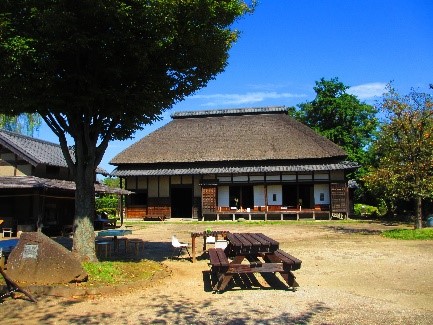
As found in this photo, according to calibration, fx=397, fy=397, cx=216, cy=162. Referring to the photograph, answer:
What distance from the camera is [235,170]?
2792 cm

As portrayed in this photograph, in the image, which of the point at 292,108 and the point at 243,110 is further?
the point at 292,108

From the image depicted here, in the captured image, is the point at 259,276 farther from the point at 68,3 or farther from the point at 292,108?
the point at 292,108

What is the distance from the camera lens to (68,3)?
7301 millimetres

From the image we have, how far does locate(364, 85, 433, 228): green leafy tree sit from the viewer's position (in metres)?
16.3

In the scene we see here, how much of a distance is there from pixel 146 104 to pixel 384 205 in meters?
22.7

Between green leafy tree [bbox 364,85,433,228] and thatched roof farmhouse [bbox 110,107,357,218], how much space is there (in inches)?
359

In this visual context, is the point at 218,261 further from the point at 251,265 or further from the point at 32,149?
the point at 32,149

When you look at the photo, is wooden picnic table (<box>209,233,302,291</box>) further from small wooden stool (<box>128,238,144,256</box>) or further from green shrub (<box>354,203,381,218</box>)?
green shrub (<box>354,203,381,218</box>)

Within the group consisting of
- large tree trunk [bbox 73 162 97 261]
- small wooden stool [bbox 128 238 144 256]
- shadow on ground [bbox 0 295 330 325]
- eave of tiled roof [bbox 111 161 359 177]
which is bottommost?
shadow on ground [bbox 0 295 330 325]

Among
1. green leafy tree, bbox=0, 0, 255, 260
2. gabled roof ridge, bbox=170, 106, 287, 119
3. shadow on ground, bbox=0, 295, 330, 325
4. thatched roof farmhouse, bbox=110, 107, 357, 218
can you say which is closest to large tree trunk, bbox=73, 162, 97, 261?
green leafy tree, bbox=0, 0, 255, 260

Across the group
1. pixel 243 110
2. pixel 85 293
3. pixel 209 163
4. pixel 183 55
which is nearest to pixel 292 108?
pixel 243 110

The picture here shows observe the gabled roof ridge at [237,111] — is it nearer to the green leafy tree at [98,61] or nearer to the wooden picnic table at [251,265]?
the green leafy tree at [98,61]

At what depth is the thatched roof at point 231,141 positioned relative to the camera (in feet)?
92.8

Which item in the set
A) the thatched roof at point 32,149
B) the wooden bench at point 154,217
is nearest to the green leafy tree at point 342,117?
the wooden bench at point 154,217
